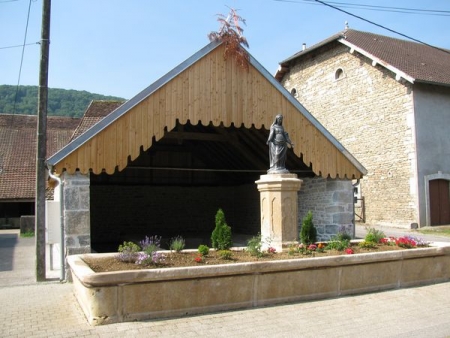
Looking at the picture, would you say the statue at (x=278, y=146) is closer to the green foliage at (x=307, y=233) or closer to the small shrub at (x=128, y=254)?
the green foliage at (x=307, y=233)

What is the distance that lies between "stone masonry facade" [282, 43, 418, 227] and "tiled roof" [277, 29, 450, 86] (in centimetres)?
52

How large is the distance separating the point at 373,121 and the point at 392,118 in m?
1.08

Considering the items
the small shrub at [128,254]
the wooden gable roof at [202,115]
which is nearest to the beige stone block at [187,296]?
the small shrub at [128,254]

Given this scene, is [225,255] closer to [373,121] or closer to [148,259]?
[148,259]

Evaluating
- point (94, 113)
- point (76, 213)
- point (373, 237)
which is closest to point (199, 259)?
point (76, 213)

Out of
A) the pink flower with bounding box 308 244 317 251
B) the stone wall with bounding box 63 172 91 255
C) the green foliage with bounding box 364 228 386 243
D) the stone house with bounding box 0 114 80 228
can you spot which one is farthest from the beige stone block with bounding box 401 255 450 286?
the stone house with bounding box 0 114 80 228

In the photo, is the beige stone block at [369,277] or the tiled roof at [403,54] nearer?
the beige stone block at [369,277]

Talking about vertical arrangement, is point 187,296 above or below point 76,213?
below

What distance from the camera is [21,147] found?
2486cm

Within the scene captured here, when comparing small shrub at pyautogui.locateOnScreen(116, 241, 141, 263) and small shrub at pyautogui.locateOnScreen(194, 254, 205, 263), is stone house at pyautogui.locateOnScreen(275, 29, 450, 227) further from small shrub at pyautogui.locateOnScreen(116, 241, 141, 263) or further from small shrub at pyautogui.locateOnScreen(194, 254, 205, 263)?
small shrub at pyautogui.locateOnScreen(116, 241, 141, 263)

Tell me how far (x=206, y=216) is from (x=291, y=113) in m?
9.18

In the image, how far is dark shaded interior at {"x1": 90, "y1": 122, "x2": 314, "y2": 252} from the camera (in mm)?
16203

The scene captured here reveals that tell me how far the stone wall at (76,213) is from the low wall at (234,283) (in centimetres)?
154

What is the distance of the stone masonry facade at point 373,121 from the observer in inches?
679
